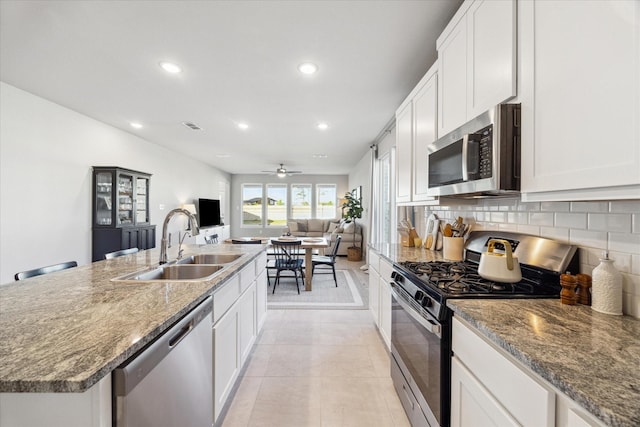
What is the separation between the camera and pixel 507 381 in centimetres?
82

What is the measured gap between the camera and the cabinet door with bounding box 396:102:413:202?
247 centimetres

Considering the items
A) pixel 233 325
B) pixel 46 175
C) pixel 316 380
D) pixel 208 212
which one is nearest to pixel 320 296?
pixel 316 380

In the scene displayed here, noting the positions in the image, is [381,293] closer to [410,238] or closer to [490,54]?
[410,238]

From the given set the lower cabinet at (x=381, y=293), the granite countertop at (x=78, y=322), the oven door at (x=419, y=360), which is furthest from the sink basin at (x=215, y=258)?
the oven door at (x=419, y=360)

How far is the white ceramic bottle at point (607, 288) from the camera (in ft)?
3.22

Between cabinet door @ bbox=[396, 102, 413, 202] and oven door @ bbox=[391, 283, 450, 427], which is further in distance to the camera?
cabinet door @ bbox=[396, 102, 413, 202]

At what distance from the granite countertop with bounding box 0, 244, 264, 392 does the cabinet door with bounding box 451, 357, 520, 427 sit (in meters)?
1.12

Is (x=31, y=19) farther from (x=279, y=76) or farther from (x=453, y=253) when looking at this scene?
(x=453, y=253)

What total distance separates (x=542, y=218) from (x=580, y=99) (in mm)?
767

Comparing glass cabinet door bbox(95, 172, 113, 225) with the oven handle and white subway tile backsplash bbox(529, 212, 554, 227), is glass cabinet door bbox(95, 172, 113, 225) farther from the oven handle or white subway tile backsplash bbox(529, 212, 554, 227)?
white subway tile backsplash bbox(529, 212, 554, 227)

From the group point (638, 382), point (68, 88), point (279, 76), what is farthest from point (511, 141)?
point (68, 88)

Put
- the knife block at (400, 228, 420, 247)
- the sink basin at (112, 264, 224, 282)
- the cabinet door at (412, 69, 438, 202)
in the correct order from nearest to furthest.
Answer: the sink basin at (112, 264, 224, 282) → the cabinet door at (412, 69, 438, 202) → the knife block at (400, 228, 420, 247)

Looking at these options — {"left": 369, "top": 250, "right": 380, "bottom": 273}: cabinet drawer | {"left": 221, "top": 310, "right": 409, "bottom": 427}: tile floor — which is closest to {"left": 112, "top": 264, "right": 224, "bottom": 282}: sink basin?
{"left": 221, "top": 310, "right": 409, "bottom": 427}: tile floor

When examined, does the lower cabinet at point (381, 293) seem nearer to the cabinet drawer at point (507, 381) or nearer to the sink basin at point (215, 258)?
the cabinet drawer at point (507, 381)
